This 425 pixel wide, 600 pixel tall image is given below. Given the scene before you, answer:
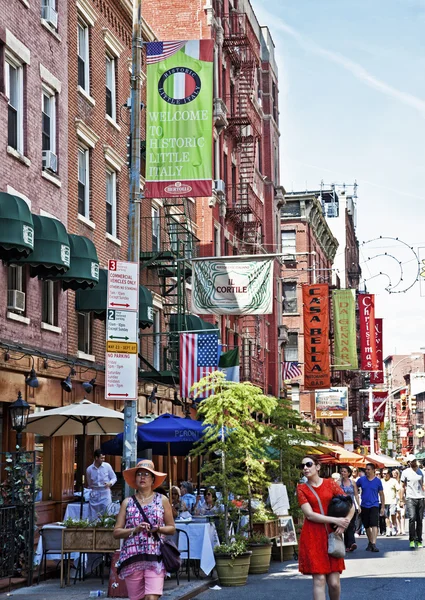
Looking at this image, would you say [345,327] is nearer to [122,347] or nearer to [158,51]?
[158,51]

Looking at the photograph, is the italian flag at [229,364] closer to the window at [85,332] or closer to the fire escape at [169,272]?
the fire escape at [169,272]

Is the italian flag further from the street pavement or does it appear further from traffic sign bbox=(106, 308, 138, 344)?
traffic sign bbox=(106, 308, 138, 344)

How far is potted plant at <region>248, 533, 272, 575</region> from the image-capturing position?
1829 cm

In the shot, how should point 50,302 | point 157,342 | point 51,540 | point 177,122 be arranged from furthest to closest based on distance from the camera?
point 157,342 < point 50,302 < point 177,122 < point 51,540

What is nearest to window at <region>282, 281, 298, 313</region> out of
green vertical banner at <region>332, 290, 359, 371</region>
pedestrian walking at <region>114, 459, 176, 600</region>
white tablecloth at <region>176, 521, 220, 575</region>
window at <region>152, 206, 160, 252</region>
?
green vertical banner at <region>332, 290, 359, 371</region>

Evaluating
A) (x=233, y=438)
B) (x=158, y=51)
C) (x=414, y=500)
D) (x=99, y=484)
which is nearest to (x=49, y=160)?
(x=158, y=51)

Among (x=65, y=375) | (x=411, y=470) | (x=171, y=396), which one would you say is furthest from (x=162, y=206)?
(x=411, y=470)

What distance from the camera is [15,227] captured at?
16.7 m

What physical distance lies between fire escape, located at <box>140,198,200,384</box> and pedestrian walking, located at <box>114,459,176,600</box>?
18.8m

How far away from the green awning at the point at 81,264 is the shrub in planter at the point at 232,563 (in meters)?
6.06

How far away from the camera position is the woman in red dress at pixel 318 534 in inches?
420

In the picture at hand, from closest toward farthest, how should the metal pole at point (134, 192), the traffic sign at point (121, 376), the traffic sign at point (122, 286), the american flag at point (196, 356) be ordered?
1. the traffic sign at point (121, 376)
2. the traffic sign at point (122, 286)
3. the metal pole at point (134, 192)
4. the american flag at point (196, 356)

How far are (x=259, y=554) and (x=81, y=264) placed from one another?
636 centimetres

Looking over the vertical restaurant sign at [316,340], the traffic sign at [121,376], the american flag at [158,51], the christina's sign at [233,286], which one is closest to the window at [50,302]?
the christina's sign at [233,286]
